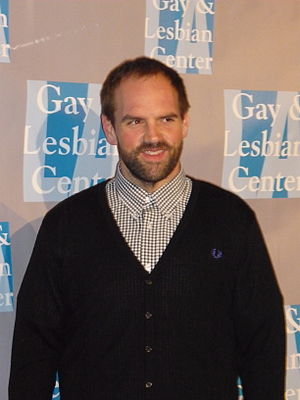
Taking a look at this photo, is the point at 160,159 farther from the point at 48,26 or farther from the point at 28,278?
the point at 48,26

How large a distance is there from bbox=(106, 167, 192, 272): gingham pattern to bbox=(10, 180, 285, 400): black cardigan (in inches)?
1.0

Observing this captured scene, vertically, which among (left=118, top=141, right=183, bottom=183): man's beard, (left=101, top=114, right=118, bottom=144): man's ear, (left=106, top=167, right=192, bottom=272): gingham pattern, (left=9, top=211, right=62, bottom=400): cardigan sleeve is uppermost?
(left=101, top=114, right=118, bottom=144): man's ear

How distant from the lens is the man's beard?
4.62 feet

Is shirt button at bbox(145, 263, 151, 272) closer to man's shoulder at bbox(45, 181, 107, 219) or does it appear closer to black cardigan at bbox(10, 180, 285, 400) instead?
black cardigan at bbox(10, 180, 285, 400)

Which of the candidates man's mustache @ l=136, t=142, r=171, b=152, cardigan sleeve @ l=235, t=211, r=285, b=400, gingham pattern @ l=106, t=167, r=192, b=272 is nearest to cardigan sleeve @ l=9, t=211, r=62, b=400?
gingham pattern @ l=106, t=167, r=192, b=272

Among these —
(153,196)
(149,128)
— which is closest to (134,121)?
(149,128)

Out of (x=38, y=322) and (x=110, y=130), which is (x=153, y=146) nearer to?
(x=110, y=130)

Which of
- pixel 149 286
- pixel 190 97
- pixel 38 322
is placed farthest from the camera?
pixel 190 97

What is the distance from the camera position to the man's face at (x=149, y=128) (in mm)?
1411

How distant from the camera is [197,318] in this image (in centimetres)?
142

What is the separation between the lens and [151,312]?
1.37 meters

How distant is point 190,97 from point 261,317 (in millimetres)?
812

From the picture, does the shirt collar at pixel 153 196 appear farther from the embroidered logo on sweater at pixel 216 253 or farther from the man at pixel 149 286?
the embroidered logo on sweater at pixel 216 253

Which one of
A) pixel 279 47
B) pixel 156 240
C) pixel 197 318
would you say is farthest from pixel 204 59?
pixel 197 318
